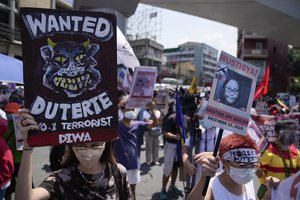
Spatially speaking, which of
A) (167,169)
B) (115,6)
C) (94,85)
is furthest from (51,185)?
(115,6)

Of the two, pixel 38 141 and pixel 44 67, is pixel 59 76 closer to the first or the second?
pixel 44 67

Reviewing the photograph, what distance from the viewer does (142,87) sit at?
17.2ft

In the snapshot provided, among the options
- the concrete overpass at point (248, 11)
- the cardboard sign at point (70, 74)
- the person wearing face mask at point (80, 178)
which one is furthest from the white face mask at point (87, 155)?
the concrete overpass at point (248, 11)

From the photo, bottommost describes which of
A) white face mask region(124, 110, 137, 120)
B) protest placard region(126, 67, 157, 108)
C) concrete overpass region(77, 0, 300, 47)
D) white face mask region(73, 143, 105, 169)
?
white face mask region(124, 110, 137, 120)

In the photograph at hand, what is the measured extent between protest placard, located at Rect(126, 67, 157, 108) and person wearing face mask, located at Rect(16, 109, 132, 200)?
2.83 metres

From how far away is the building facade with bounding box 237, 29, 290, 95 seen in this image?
50219 mm

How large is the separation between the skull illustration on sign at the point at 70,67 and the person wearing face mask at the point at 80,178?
0.25m

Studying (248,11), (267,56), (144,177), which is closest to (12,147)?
(144,177)

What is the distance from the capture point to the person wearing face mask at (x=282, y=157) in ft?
12.7

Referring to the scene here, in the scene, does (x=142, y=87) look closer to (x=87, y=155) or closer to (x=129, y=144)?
(x=129, y=144)

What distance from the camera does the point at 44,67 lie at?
188 centimetres

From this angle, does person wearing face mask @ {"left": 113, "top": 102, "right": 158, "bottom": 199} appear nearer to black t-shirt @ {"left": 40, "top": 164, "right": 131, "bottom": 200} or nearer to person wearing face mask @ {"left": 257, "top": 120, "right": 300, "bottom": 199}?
person wearing face mask @ {"left": 257, "top": 120, "right": 300, "bottom": 199}

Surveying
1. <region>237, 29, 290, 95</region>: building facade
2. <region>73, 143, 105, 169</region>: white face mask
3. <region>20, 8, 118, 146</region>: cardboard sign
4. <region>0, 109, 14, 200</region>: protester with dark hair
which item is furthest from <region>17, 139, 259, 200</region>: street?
<region>237, 29, 290, 95</region>: building facade

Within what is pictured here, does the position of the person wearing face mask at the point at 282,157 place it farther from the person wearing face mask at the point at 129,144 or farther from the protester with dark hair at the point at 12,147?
the protester with dark hair at the point at 12,147
